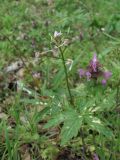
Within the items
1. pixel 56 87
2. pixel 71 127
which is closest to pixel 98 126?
pixel 71 127

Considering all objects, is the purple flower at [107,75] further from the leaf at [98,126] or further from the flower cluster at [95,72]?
the leaf at [98,126]

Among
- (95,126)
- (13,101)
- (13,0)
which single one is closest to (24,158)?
(13,101)

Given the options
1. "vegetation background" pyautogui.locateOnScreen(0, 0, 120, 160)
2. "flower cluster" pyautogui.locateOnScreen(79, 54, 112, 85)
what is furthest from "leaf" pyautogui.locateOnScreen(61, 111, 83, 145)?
"flower cluster" pyautogui.locateOnScreen(79, 54, 112, 85)

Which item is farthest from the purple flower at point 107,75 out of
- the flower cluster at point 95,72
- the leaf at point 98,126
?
the leaf at point 98,126

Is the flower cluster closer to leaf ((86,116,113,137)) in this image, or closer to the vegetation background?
the vegetation background

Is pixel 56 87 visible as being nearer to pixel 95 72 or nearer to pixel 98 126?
pixel 95 72

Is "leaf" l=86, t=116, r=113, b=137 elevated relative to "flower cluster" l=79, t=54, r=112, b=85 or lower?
lower

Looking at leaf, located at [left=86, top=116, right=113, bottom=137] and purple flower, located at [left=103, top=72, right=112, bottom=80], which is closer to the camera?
leaf, located at [left=86, top=116, right=113, bottom=137]
